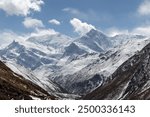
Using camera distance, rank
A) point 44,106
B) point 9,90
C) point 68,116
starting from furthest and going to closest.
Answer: point 9,90, point 44,106, point 68,116

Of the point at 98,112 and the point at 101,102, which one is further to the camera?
the point at 101,102

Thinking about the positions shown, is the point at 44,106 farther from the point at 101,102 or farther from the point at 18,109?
the point at 101,102

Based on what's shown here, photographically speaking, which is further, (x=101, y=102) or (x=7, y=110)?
(x=101, y=102)

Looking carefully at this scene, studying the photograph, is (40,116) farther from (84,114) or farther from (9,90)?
(9,90)

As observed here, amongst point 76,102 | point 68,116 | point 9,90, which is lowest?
point 68,116

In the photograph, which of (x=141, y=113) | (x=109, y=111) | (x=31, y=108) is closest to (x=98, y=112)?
(x=109, y=111)

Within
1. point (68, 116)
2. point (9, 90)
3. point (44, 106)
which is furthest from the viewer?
point (9, 90)

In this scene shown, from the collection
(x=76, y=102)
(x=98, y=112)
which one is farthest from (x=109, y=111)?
(x=76, y=102)

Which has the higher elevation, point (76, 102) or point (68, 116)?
→ point (76, 102)

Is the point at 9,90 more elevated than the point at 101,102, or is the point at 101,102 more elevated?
the point at 9,90
